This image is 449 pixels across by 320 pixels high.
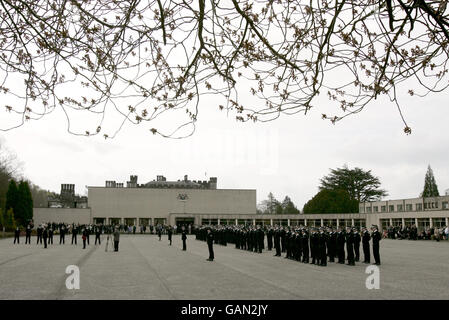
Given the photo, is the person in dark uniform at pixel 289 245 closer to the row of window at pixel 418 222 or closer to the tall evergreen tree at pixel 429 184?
the row of window at pixel 418 222

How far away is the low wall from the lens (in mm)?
77938

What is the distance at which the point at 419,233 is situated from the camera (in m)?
49.2

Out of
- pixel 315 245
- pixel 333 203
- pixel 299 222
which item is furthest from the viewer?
pixel 333 203

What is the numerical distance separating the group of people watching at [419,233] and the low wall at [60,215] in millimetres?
54169

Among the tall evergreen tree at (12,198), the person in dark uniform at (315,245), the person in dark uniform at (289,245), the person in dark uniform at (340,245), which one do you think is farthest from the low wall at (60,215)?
the person in dark uniform at (315,245)

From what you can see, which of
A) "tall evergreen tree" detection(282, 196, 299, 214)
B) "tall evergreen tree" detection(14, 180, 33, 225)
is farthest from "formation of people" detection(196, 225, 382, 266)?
"tall evergreen tree" detection(282, 196, 299, 214)

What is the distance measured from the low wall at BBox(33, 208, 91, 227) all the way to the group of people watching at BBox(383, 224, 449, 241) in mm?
54169

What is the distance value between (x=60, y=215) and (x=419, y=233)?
60445mm

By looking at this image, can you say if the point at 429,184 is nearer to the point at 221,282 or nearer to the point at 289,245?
the point at 289,245

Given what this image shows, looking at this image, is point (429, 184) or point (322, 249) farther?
point (429, 184)

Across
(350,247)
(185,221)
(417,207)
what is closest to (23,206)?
(185,221)

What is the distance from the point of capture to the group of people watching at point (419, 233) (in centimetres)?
4491

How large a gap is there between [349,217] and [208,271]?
2278 inches
